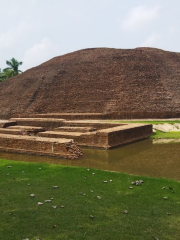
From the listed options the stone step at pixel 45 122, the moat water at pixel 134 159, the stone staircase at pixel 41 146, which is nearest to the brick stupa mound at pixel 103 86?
the stone step at pixel 45 122

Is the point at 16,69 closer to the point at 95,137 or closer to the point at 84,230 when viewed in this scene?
the point at 95,137

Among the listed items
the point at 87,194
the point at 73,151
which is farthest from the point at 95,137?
the point at 87,194

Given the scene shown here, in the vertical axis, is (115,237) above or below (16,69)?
below

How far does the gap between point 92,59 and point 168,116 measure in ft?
45.6

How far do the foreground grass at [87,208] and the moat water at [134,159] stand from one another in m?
1.44

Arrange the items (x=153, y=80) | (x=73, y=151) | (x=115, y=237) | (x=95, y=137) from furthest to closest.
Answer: (x=153, y=80)
(x=95, y=137)
(x=73, y=151)
(x=115, y=237)

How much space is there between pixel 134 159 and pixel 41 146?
3353 millimetres

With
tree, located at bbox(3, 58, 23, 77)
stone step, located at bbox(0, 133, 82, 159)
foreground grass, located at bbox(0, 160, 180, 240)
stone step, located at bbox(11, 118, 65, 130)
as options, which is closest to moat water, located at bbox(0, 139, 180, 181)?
stone step, located at bbox(0, 133, 82, 159)

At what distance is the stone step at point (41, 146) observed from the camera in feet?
29.9

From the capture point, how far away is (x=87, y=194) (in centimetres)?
485

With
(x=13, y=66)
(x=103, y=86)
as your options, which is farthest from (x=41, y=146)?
(x=13, y=66)

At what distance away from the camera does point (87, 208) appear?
165 inches

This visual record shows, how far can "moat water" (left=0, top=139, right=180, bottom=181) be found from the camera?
23.8 feet

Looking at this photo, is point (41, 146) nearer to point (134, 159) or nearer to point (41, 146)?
point (41, 146)
